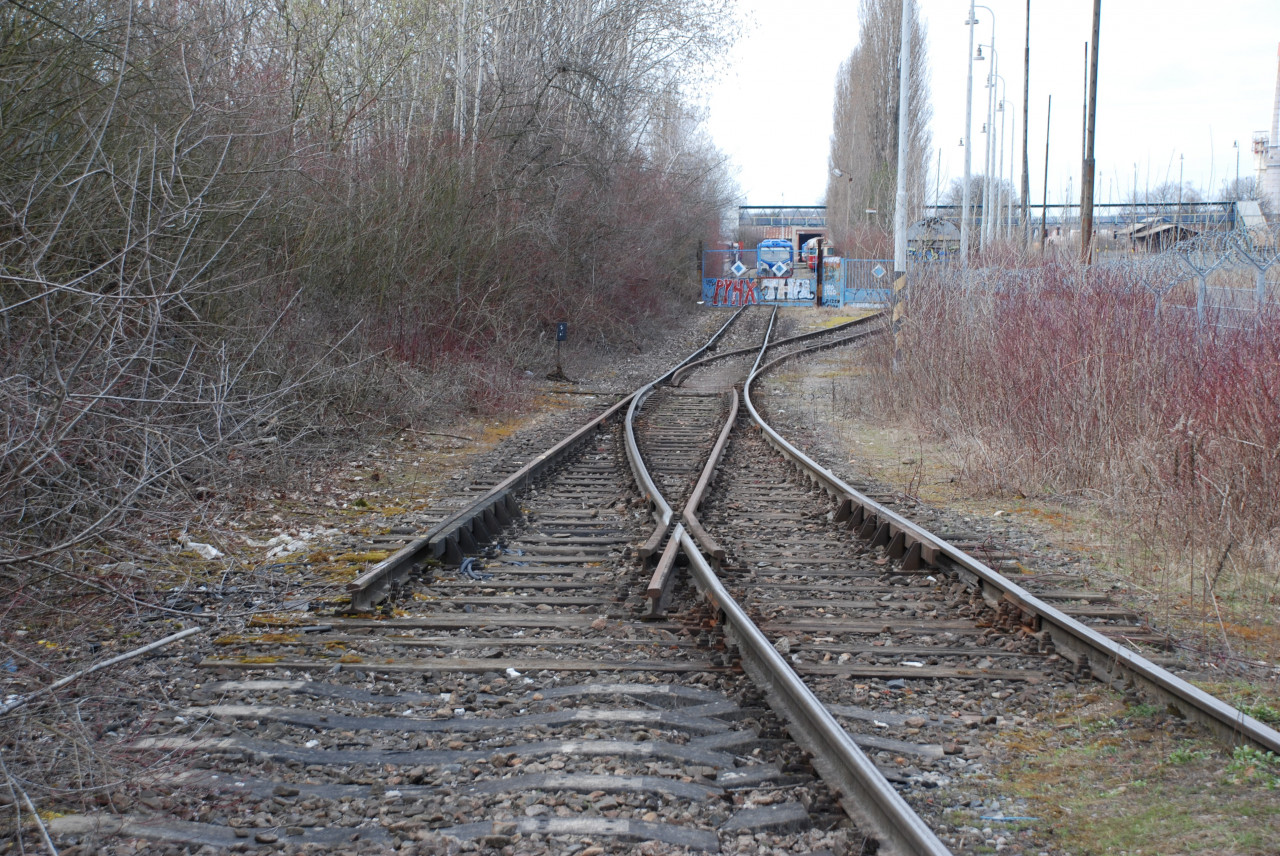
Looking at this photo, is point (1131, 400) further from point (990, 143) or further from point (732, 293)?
point (732, 293)

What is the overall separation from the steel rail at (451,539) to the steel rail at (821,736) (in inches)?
59.5

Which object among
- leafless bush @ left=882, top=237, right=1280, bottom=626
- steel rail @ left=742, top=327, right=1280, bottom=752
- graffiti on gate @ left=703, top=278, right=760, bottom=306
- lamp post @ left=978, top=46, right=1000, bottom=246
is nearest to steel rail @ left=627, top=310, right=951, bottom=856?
steel rail @ left=742, top=327, right=1280, bottom=752

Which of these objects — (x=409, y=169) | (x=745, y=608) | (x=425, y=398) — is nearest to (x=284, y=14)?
(x=409, y=169)

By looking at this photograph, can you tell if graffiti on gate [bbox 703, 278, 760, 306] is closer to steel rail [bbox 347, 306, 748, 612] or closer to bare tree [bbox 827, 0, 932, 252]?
bare tree [bbox 827, 0, 932, 252]

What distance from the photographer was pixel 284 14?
1260 cm

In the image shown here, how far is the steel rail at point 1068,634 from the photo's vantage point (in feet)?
13.5

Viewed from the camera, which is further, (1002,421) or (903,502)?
(1002,421)

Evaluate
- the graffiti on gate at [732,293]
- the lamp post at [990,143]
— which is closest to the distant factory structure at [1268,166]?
the lamp post at [990,143]

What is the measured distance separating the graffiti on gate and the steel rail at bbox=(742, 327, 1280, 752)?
40641 mm

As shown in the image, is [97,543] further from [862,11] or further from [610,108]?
[862,11]

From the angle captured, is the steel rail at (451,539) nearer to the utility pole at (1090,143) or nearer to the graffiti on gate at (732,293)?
the utility pole at (1090,143)

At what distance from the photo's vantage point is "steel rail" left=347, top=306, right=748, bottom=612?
602cm

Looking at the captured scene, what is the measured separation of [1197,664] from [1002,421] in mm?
6344

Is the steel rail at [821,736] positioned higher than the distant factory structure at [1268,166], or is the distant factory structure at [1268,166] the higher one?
the distant factory structure at [1268,166]
